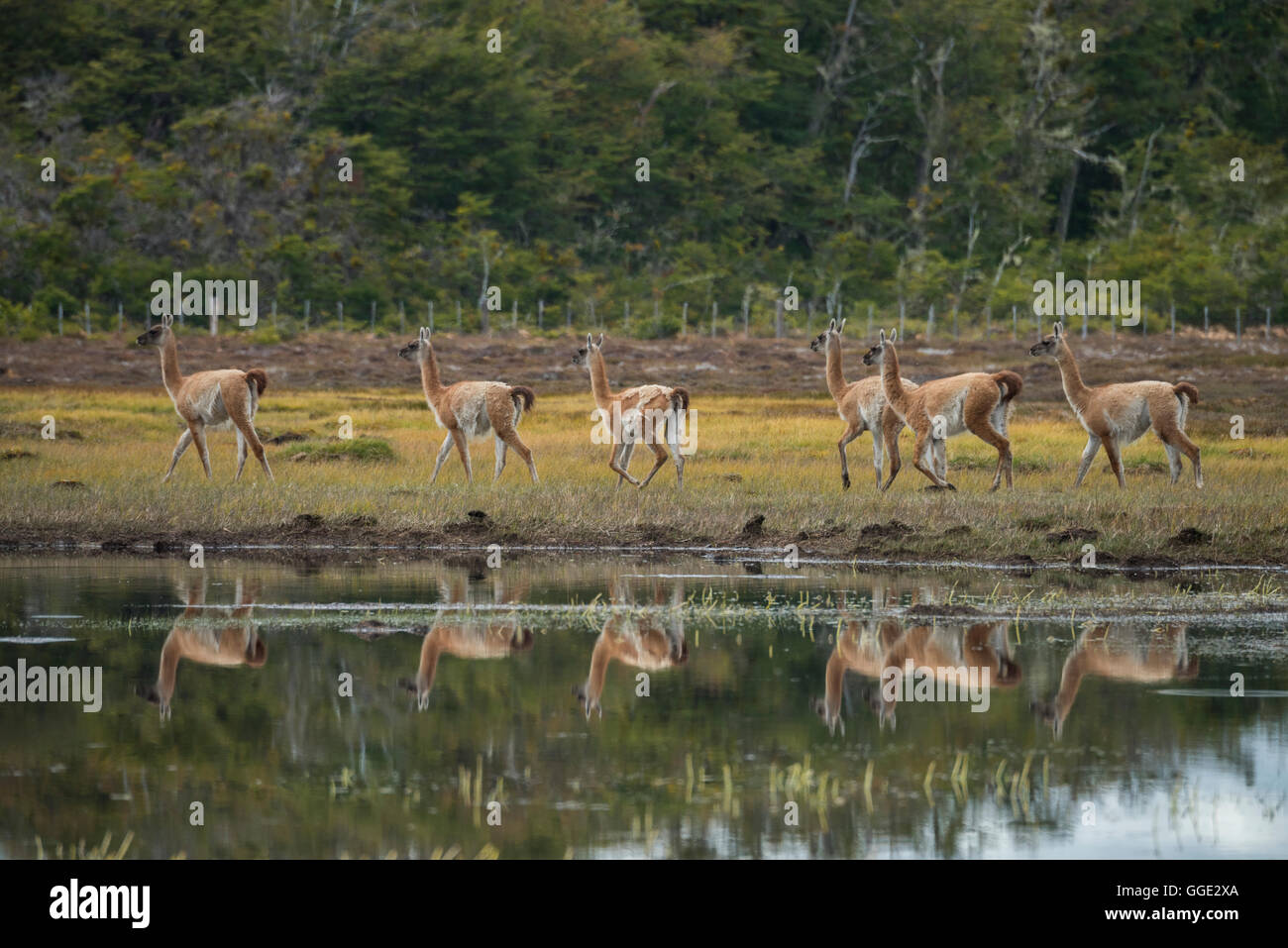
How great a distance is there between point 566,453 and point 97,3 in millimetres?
37423

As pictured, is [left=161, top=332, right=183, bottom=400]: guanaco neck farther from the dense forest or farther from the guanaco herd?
the dense forest

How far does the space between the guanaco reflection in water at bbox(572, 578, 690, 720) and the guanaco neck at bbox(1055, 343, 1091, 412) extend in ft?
25.9

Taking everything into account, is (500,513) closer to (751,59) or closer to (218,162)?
(218,162)

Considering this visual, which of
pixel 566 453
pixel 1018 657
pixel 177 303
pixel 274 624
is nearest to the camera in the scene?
pixel 1018 657

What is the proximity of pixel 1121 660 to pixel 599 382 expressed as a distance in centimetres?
1086

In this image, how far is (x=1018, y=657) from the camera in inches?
474

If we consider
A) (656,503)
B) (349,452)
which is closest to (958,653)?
(656,503)

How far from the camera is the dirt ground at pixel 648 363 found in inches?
1538

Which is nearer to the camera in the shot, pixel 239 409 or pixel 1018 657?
pixel 1018 657

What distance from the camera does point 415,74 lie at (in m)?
56.6

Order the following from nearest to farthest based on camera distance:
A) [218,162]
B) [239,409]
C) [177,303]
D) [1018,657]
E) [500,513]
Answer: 1. [1018,657]
2. [500,513]
3. [239,409]
4. [177,303]
5. [218,162]
